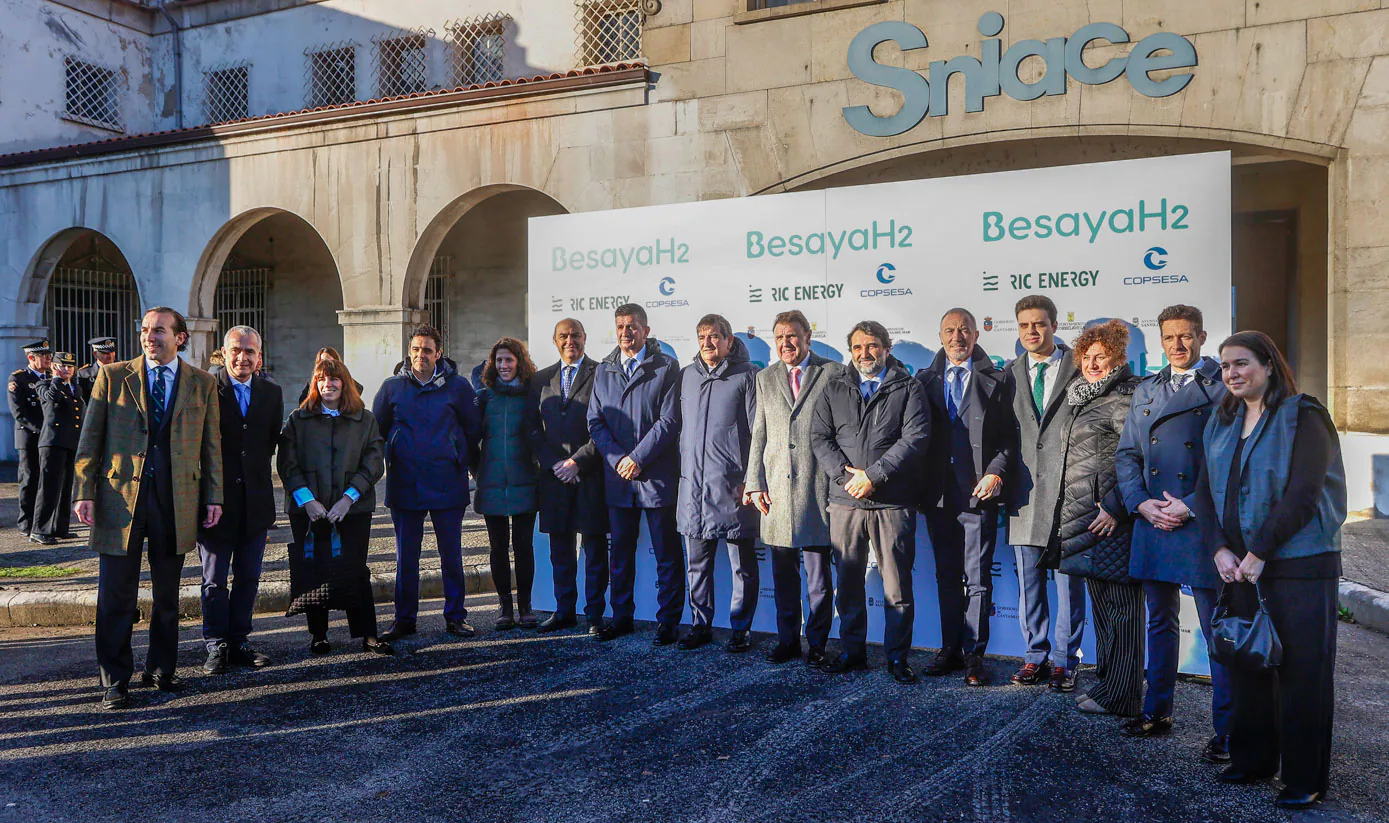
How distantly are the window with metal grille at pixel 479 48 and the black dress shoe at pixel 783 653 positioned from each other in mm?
13213

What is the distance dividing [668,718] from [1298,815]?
2.73 meters

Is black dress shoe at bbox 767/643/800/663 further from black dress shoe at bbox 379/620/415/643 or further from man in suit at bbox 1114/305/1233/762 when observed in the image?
black dress shoe at bbox 379/620/415/643

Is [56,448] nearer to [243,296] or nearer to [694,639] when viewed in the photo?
[694,639]

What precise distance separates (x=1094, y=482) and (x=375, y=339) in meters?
10.8

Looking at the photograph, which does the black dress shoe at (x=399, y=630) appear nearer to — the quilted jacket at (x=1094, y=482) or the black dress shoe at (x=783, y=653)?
the black dress shoe at (x=783, y=653)

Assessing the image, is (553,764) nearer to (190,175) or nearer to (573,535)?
(573,535)

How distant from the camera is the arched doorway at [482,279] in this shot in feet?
54.5

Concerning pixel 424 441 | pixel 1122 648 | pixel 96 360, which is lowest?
pixel 1122 648

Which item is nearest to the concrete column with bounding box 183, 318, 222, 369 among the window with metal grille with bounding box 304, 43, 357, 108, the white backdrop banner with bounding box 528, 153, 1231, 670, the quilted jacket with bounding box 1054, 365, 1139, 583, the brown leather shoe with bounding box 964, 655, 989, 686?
the window with metal grille with bounding box 304, 43, 357, 108

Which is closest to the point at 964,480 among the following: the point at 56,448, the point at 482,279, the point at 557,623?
the point at 557,623

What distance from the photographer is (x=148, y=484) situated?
5566 mm

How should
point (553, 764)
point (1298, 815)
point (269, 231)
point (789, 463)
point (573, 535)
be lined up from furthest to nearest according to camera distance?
point (269, 231) → point (573, 535) → point (789, 463) → point (553, 764) → point (1298, 815)

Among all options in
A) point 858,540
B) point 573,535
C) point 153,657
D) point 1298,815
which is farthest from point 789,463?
point 153,657

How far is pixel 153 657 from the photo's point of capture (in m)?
5.62
